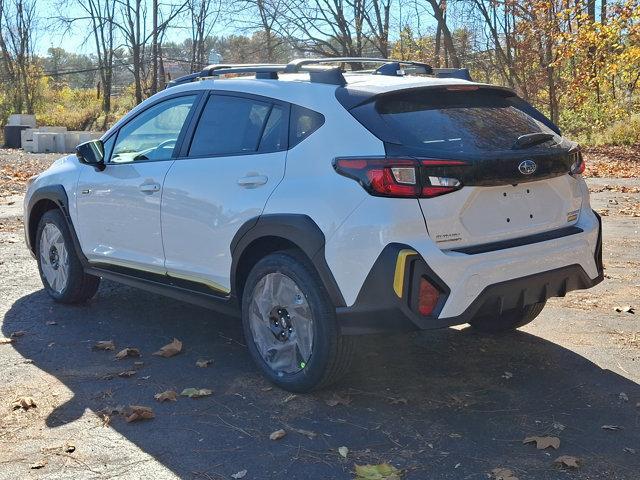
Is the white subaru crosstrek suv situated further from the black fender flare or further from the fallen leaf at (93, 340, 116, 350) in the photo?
the black fender flare

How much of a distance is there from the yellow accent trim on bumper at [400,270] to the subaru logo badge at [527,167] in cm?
82

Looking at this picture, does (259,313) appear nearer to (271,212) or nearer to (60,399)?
(271,212)

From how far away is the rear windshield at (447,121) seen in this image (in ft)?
13.9

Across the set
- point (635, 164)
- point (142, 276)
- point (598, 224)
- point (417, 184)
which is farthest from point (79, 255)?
point (635, 164)

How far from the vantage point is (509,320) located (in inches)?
219

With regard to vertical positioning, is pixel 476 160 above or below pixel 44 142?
above

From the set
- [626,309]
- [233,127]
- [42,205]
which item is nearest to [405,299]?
[233,127]

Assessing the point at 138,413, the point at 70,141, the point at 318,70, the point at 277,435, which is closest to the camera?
the point at 277,435

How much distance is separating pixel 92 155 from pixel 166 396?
2.22m

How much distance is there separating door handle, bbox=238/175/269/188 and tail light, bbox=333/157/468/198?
0.74 metres

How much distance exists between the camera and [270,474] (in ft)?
11.8

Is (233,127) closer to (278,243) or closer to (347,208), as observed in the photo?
(278,243)

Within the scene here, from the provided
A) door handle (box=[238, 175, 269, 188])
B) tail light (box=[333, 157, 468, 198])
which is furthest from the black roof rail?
tail light (box=[333, 157, 468, 198])

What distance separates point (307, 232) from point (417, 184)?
2.10 ft
